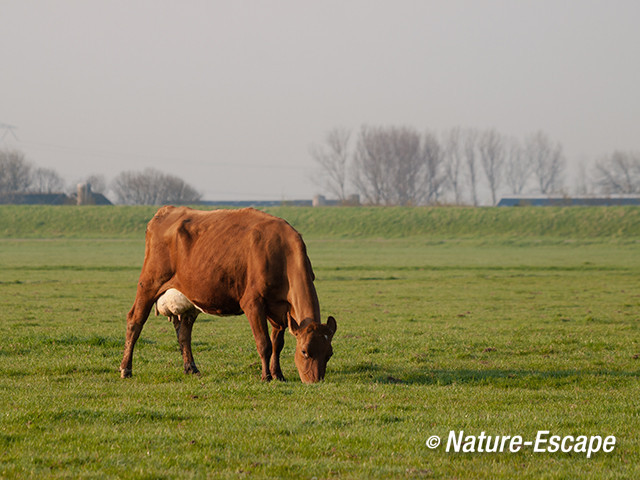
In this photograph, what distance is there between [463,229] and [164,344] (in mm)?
83694

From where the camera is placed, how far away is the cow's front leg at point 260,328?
12.0 meters

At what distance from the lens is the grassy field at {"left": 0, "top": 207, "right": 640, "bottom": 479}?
741 centimetres

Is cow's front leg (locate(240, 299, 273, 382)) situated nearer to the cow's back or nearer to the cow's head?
the cow's back

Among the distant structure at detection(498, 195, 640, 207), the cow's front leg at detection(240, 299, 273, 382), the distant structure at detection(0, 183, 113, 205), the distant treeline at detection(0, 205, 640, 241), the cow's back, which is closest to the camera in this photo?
the cow's front leg at detection(240, 299, 273, 382)

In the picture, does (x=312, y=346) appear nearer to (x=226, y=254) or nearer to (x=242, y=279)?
(x=242, y=279)

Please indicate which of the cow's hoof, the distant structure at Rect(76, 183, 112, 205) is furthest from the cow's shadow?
the distant structure at Rect(76, 183, 112, 205)

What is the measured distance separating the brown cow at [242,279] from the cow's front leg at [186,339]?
0.06 feet

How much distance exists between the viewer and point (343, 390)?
11055 mm

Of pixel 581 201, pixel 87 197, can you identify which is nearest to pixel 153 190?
pixel 87 197

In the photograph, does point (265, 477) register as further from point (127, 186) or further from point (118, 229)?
point (127, 186)

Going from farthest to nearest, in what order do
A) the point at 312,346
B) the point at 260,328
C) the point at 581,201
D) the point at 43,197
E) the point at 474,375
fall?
the point at 43,197
the point at 581,201
the point at 474,375
the point at 260,328
the point at 312,346

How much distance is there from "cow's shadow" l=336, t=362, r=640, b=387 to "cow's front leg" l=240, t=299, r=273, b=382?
5.22 feet

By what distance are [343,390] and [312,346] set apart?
82cm

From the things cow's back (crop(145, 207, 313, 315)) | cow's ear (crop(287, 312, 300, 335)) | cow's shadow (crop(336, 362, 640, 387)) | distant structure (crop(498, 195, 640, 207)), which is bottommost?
cow's shadow (crop(336, 362, 640, 387))
